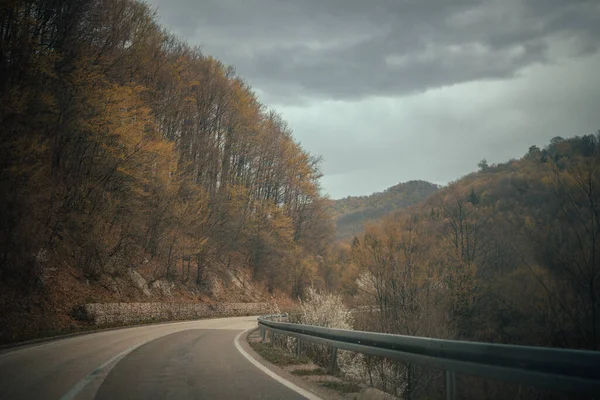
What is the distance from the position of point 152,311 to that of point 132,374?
19.0 metres

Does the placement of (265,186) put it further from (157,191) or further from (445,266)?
(445,266)

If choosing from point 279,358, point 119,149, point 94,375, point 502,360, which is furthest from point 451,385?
point 119,149

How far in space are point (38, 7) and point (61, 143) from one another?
6.88 m

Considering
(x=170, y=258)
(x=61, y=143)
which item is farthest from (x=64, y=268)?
(x=170, y=258)

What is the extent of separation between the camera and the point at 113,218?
78.0 feet

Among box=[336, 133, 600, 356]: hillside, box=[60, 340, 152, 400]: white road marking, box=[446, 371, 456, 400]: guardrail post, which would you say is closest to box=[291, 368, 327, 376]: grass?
box=[60, 340, 152, 400]: white road marking

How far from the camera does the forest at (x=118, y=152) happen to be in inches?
671

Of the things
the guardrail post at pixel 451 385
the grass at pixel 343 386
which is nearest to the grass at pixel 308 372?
the grass at pixel 343 386

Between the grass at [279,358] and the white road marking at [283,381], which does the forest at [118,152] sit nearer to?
the grass at [279,358]

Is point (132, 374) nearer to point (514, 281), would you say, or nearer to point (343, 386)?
point (343, 386)

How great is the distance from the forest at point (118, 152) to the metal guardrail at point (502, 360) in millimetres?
15559

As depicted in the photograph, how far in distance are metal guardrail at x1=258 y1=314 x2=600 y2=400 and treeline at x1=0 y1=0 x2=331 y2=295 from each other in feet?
51.0

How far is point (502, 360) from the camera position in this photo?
3.75 meters

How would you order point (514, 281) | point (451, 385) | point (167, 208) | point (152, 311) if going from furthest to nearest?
point (514, 281) < point (167, 208) < point (152, 311) < point (451, 385)
